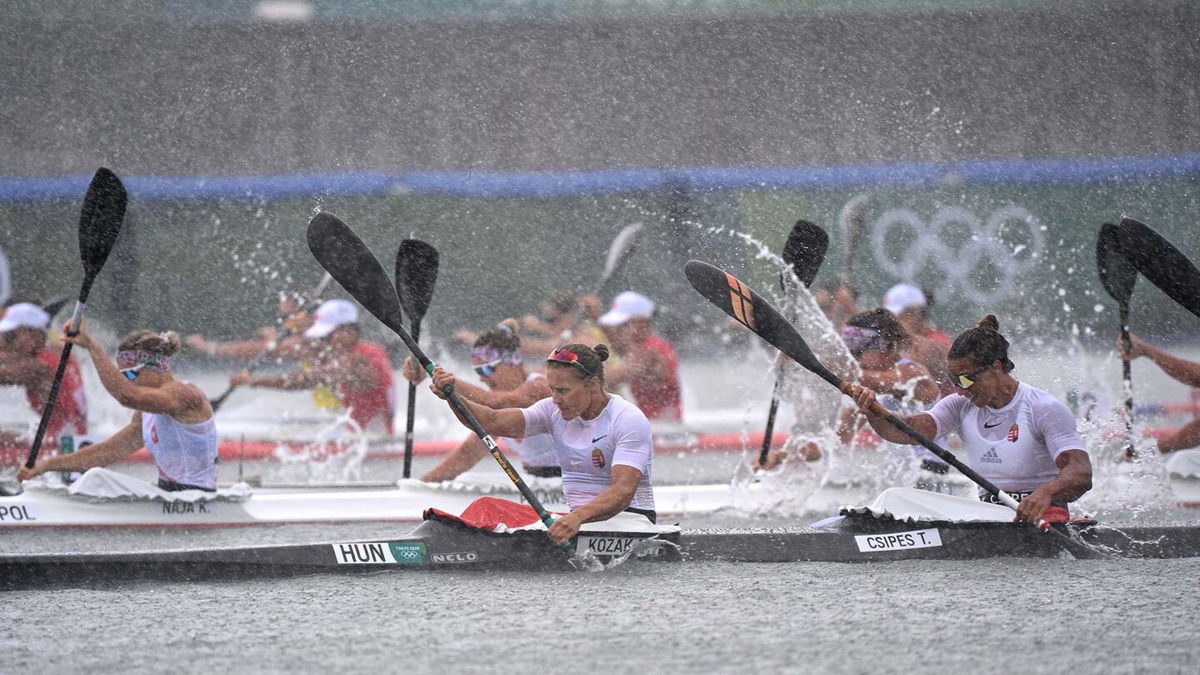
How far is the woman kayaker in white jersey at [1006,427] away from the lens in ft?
19.8

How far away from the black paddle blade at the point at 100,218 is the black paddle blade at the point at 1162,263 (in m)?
5.29

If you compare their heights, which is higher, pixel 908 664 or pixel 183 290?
pixel 183 290

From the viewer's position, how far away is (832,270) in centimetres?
1605

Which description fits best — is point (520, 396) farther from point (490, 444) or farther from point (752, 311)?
point (490, 444)

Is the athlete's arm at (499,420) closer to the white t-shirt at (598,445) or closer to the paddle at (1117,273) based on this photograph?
the white t-shirt at (598,445)

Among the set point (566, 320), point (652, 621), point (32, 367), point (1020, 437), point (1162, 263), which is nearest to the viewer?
point (652, 621)

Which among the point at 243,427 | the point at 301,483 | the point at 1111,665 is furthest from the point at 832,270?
the point at 1111,665

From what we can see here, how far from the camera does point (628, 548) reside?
5.98 metres

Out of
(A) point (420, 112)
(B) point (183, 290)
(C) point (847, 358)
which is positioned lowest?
(C) point (847, 358)

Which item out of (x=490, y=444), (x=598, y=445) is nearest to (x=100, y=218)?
(x=490, y=444)

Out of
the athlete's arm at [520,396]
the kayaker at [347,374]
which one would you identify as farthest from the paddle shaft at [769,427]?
the kayaker at [347,374]

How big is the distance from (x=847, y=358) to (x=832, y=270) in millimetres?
7384

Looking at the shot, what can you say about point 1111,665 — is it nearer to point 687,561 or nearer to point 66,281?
point 687,561

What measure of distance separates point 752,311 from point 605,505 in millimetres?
1355
